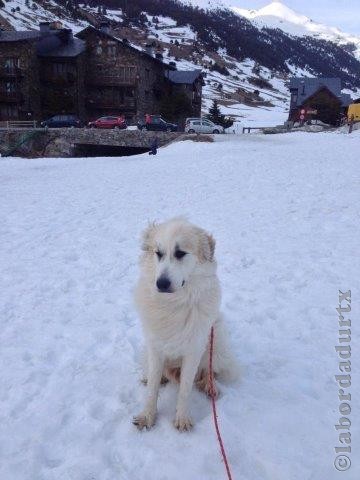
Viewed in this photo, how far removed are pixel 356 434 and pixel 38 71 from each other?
60.0 meters

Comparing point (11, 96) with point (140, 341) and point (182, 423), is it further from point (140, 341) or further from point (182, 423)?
point (182, 423)

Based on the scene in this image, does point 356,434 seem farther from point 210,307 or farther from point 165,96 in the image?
point 165,96

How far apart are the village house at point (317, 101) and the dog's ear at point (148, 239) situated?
197 feet

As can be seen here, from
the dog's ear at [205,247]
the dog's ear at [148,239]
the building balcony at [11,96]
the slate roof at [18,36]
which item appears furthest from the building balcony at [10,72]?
the dog's ear at [205,247]

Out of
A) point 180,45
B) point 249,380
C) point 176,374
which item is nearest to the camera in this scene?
point 176,374

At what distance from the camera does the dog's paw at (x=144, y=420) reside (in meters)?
3.44

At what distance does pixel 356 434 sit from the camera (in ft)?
11.2

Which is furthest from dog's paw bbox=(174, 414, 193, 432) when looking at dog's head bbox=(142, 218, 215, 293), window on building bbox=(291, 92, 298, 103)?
window on building bbox=(291, 92, 298, 103)

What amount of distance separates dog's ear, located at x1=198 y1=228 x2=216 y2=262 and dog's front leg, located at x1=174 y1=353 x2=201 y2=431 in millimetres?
896

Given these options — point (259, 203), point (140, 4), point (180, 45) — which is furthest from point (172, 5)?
point (259, 203)

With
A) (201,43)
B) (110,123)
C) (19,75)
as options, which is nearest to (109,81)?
(19,75)

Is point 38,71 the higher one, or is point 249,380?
point 38,71

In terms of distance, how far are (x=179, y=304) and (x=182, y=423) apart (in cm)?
109

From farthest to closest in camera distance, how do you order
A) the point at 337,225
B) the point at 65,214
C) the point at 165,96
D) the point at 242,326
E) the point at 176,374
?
the point at 165,96
the point at 65,214
the point at 337,225
the point at 242,326
the point at 176,374
